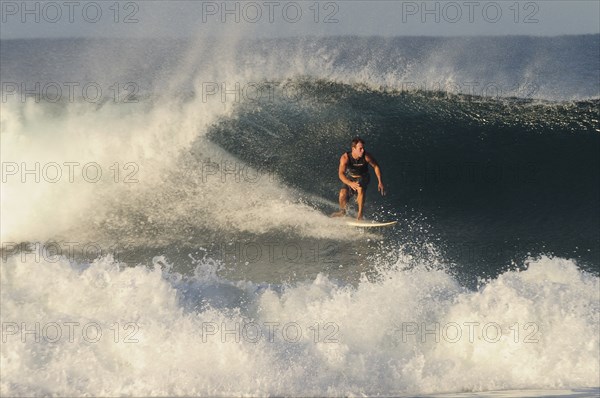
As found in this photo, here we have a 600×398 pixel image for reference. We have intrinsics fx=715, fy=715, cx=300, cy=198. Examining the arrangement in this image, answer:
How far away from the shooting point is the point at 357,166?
9367 mm

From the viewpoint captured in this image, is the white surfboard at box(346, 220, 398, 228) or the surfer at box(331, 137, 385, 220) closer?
the surfer at box(331, 137, 385, 220)

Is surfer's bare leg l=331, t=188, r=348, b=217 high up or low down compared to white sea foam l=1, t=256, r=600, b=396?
up

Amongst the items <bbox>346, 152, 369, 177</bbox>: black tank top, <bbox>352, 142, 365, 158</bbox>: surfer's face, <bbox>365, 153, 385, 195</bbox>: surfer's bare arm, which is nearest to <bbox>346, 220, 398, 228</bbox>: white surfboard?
<bbox>365, 153, 385, 195</bbox>: surfer's bare arm

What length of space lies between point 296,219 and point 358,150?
130 centimetres

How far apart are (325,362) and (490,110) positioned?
509cm

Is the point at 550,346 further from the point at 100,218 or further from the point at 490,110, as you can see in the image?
the point at 100,218

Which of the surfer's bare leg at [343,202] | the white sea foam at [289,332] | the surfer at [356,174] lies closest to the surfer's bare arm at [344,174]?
the surfer at [356,174]

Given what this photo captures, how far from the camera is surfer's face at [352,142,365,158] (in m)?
9.12

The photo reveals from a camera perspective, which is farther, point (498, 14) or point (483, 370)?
point (498, 14)

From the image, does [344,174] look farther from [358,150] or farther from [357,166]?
[358,150]

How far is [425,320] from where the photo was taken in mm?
8688

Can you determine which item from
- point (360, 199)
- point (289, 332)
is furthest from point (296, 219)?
point (289, 332)

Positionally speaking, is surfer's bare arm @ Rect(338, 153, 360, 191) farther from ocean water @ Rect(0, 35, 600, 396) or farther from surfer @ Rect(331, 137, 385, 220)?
ocean water @ Rect(0, 35, 600, 396)

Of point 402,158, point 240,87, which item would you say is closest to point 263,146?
point 240,87
